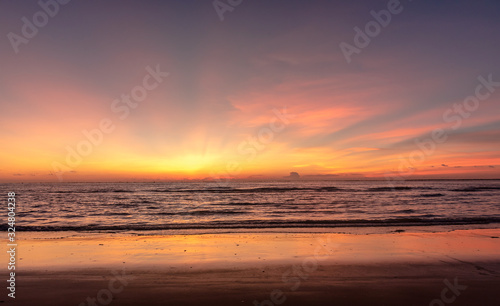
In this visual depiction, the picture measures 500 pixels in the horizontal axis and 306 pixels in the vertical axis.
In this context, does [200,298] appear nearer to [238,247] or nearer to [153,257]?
[153,257]

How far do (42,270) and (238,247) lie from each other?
6.48 m

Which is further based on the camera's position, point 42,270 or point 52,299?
point 42,270

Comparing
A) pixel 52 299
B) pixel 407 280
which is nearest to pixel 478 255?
pixel 407 280

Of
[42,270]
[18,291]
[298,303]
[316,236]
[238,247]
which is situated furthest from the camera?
[316,236]

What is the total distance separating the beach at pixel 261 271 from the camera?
23.9 feet

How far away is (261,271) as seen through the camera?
9320 millimetres

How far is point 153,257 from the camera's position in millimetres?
11195

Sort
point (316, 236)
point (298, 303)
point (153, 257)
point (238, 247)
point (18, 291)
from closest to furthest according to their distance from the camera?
point (298, 303), point (18, 291), point (153, 257), point (238, 247), point (316, 236)

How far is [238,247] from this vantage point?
12.9m

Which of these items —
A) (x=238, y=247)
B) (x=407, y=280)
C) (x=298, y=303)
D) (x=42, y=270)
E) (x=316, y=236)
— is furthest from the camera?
(x=316, y=236)

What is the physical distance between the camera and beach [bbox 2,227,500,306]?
23.9 feet

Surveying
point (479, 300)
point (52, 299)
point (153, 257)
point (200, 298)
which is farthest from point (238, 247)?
point (479, 300)

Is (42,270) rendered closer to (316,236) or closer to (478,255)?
(316,236)

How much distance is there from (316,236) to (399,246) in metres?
3.83
